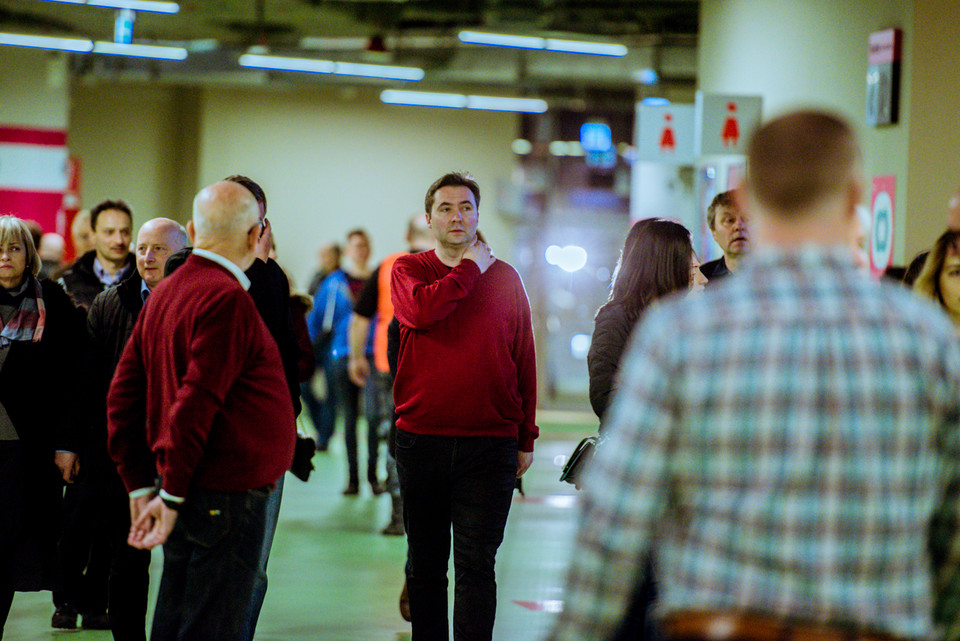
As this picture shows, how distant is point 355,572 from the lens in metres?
5.83

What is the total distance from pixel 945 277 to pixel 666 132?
5.34 m

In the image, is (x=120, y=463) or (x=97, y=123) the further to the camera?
(x=97, y=123)

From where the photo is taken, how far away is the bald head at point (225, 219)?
116 inches

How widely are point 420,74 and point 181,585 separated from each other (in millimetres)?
10420

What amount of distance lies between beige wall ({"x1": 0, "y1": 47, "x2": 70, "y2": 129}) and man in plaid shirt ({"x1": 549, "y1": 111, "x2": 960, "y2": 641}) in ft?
40.9

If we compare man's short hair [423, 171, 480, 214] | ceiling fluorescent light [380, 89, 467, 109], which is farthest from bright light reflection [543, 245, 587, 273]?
man's short hair [423, 171, 480, 214]

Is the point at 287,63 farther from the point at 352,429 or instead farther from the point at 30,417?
the point at 30,417

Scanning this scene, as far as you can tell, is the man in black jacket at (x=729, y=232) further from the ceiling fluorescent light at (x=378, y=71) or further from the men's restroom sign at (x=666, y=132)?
the ceiling fluorescent light at (x=378, y=71)

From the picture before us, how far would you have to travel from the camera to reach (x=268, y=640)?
4559mm

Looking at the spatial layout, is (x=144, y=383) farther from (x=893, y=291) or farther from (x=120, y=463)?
(x=893, y=291)

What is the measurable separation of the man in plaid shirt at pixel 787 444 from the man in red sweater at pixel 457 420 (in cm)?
208

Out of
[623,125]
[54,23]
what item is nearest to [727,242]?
[54,23]

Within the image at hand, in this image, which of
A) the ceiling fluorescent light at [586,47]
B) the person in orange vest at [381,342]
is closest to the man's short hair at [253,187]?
the person in orange vest at [381,342]

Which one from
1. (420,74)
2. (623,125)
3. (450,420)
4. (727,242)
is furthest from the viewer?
(623,125)
